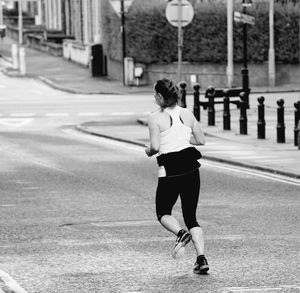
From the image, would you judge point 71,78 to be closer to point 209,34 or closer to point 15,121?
point 209,34

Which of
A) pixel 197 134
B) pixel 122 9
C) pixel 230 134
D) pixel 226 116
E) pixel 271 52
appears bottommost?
pixel 230 134

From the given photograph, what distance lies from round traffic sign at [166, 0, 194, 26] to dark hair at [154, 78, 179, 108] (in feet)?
63.8

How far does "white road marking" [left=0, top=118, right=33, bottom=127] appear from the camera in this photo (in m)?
34.2

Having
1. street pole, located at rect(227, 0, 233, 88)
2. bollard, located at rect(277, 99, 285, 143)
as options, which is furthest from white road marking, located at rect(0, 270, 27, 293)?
street pole, located at rect(227, 0, 233, 88)

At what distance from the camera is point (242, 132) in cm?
2792

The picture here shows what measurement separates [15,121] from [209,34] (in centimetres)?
1715

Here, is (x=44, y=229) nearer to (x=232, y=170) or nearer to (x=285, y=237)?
(x=285, y=237)

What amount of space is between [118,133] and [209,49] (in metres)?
22.0

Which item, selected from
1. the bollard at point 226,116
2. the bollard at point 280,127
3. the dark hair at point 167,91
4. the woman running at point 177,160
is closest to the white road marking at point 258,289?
the woman running at point 177,160

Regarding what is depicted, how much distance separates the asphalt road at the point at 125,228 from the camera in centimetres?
1015

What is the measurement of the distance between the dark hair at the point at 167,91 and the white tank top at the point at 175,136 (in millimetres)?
147

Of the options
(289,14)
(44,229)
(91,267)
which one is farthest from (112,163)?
(289,14)

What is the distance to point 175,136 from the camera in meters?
10.4

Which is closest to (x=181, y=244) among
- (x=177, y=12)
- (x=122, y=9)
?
(x=177, y=12)
